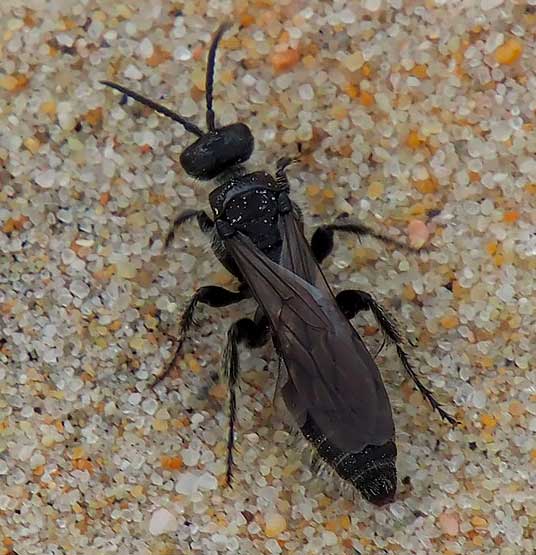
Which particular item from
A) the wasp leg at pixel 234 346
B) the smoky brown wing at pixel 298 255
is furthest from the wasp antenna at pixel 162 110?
the wasp leg at pixel 234 346

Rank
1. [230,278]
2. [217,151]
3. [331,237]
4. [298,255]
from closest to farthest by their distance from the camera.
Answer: [298,255] < [217,151] < [331,237] < [230,278]

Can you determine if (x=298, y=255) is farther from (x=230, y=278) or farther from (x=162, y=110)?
(x=162, y=110)

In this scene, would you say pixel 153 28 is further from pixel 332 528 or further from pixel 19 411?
pixel 332 528

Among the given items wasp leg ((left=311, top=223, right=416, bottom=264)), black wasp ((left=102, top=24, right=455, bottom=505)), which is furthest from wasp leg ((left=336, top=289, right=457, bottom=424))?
wasp leg ((left=311, top=223, right=416, bottom=264))

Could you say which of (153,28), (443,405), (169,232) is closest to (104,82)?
(153,28)

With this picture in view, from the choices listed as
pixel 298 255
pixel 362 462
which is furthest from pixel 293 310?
pixel 362 462

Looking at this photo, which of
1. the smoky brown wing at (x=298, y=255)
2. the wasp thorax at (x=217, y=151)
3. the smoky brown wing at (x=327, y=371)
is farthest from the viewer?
the wasp thorax at (x=217, y=151)

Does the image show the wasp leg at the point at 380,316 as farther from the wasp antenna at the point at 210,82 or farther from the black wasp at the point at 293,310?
the wasp antenna at the point at 210,82
